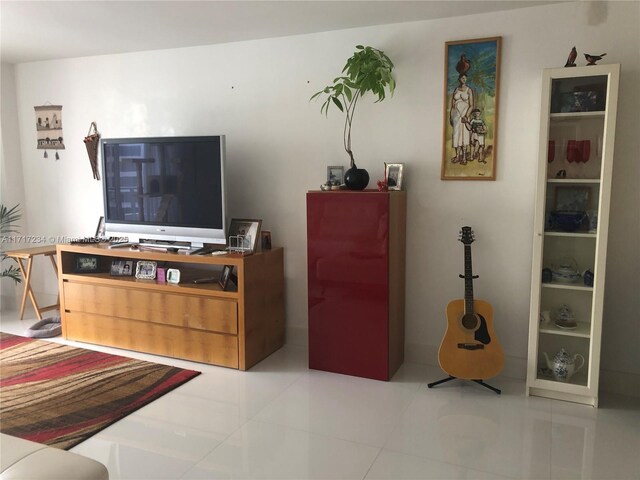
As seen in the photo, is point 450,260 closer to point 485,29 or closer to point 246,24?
point 485,29

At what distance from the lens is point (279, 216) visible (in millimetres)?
3723

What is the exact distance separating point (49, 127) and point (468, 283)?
3852 millimetres

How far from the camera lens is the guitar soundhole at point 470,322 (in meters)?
2.99

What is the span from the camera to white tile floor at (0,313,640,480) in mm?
2223

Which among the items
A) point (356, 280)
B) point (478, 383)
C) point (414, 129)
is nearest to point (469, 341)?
point (478, 383)

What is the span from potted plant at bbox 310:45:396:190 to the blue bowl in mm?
1098

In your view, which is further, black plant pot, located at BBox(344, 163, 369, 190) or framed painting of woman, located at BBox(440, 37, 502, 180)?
black plant pot, located at BBox(344, 163, 369, 190)

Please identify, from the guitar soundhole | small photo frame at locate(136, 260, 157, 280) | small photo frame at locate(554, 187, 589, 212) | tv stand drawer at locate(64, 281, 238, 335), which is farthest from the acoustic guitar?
small photo frame at locate(136, 260, 157, 280)

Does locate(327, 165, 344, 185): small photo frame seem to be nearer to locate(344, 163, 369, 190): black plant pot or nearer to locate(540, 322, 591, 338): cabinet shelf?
locate(344, 163, 369, 190): black plant pot

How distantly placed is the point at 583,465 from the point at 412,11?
8.32ft

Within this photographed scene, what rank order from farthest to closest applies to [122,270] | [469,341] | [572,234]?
[122,270] < [469,341] < [572,234]

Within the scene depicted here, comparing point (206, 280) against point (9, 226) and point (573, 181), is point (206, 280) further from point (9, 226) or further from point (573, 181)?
point (9, 226)

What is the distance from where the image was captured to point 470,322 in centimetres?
300

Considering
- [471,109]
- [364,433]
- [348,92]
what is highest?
[348,92]
